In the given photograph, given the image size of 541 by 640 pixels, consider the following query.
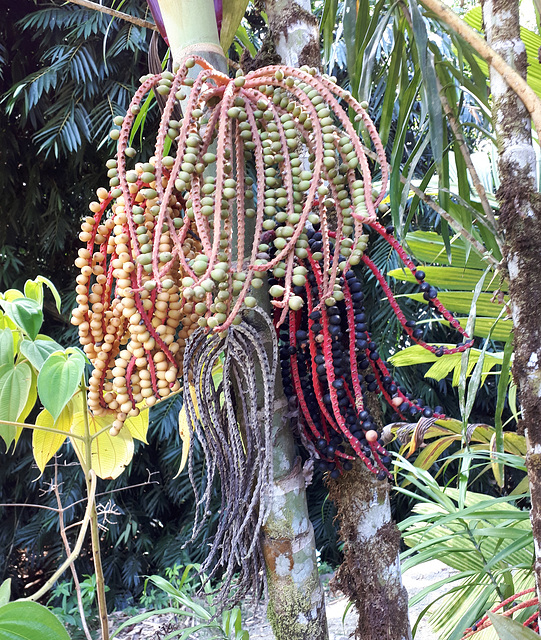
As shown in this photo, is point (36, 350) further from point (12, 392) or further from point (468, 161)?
point (468, 161)

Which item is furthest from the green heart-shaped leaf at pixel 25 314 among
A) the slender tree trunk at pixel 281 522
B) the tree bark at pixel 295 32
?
the tree bark at pixel 295 32

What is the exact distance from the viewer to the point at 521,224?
0.45 m

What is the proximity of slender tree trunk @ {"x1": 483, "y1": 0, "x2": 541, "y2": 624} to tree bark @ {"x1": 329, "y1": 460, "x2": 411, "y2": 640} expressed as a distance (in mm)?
124

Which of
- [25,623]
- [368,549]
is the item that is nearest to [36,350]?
[25,623]

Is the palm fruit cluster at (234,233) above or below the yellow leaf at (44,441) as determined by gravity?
→ above

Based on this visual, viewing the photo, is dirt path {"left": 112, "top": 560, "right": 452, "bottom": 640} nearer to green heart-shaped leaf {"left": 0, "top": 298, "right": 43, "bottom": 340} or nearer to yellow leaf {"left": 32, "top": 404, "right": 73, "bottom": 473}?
yellow leaf {"left": 32, "top": 404, "right": 73, "bottom": 473}

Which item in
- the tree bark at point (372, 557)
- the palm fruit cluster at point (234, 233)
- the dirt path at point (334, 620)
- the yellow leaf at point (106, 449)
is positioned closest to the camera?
the palm fruit cluster at point (234, 233)

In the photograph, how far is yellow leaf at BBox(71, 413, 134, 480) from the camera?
2.02ft

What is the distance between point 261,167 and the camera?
0.39 metres

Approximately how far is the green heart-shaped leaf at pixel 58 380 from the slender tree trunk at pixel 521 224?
0.40m

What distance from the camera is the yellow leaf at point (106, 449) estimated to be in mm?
617

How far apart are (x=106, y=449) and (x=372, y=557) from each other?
0.33 metres

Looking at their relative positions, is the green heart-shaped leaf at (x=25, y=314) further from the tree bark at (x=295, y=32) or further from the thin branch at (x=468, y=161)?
the thin branch at (x=468, y=161)

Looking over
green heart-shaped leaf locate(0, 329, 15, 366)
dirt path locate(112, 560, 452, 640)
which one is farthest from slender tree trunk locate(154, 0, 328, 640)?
dirt path locate(112, 560, 452, 640)
